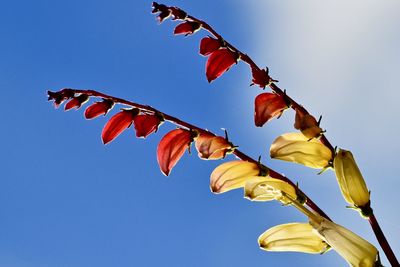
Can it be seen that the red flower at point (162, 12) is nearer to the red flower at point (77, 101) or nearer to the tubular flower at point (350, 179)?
the red flower at point (77, 101)

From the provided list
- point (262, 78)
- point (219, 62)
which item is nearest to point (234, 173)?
point (262, 78)

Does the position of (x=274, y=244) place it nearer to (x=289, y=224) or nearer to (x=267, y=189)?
(x=289, y=224)

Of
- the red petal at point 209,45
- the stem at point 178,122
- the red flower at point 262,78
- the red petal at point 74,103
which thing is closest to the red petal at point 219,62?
the red petal at point 209,45

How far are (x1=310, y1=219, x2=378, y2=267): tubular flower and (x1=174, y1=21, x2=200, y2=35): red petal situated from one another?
0.86 meters

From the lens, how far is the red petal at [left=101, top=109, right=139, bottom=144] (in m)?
1.84

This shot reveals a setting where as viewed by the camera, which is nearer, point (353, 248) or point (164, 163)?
point (353, 248)

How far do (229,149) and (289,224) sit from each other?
277 millimetres

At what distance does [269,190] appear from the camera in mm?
1538

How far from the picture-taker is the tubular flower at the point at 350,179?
1543mm

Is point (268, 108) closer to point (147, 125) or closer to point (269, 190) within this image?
point (269, 190)

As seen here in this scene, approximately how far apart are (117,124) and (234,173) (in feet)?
1.50

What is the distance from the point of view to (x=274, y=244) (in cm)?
164

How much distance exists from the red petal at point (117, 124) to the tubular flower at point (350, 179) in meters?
0.67

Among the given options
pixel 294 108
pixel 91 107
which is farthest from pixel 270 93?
pixel 91 107
